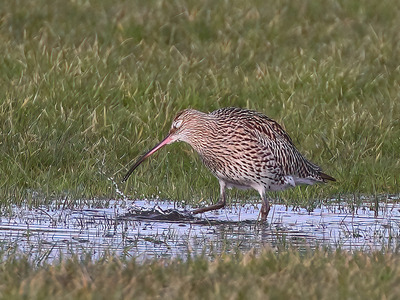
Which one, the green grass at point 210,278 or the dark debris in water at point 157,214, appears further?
the dark debris in water at point 157,214

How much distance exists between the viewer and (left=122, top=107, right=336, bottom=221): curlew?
9.52 m

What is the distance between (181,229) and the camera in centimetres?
820

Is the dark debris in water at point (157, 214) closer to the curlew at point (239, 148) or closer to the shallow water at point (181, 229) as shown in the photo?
the shallow water at point (181, 229)

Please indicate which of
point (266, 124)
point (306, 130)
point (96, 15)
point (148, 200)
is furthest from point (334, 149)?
point (96, 15)

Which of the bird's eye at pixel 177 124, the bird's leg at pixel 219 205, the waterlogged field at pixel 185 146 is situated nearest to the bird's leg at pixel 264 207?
the waterlogged field at pixel 185 146

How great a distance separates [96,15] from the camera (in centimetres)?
1539

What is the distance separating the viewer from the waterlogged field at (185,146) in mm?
5746

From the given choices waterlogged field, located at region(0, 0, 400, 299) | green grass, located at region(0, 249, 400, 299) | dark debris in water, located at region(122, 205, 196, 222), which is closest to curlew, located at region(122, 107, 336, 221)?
waterlogged field, located at region(0, 0, 400, 299)

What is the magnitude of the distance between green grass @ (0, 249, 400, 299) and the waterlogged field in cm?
2

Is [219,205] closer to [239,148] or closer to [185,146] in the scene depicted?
[239,148]

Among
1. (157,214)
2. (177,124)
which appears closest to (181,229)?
(157,214)

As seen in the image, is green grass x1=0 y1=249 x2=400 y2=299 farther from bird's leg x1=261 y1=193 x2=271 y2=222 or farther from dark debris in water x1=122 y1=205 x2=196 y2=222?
bird's leg x1=261 y1=193 x2=271 y2=222

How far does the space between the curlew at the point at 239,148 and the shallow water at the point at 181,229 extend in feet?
0.93

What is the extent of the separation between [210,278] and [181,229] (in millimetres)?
2645
